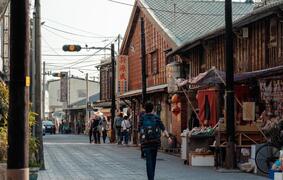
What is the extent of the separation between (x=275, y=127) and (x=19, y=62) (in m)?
9.40

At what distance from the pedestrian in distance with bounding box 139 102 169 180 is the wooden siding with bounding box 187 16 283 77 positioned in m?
5.54

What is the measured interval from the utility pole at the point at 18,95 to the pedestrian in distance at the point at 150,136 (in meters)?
5.60

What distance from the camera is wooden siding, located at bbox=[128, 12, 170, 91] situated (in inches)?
1340

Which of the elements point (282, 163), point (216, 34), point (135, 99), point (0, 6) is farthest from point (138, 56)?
point (0, 6)

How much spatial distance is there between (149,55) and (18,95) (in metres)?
28.1

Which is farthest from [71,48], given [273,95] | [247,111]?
[273,95]

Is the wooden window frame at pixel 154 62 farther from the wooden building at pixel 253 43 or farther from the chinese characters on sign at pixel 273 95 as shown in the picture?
the chinese characters on sign at pixel 273 95

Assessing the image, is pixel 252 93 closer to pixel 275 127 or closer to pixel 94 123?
pixel 275 127

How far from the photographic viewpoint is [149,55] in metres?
37.0

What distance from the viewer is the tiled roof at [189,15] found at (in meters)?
32.3

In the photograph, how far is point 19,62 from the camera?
362 inches

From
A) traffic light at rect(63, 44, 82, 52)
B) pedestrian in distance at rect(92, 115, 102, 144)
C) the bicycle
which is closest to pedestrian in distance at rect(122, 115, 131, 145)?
pedestrian in distance at rect(92, 115, 102, 144)

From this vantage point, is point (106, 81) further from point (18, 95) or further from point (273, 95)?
point (18, 95)

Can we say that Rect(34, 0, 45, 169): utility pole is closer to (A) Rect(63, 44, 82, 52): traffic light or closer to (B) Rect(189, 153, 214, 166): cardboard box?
(B) Rect(189, 153, 214, 166): cardboard box
